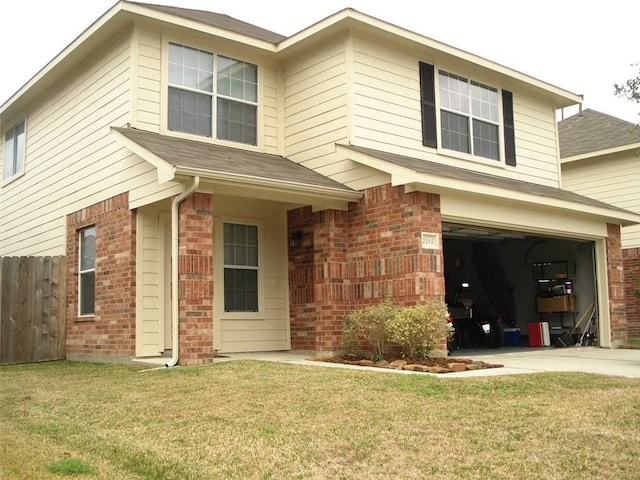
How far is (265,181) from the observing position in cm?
1009

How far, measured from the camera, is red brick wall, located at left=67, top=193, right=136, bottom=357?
11.0 meters

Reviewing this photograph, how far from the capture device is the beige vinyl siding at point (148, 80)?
11.3 m

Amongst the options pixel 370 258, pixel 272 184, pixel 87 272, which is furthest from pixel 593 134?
pixel 87 272

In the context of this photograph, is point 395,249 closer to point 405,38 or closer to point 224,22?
point 405,38

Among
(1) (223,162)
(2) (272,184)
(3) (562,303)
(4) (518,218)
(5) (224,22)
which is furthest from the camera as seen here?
(3) (562,303)

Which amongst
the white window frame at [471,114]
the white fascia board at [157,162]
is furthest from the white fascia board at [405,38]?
the white fascia board at [157,162]

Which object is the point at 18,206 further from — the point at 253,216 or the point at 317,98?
the point at 317,98

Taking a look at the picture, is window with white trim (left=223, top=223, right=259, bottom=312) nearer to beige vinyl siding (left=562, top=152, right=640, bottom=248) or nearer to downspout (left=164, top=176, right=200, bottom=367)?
downspout (left=164, top=176, right=200, bottom=367)

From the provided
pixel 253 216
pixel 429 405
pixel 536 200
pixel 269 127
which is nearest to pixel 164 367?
pixel 253 216

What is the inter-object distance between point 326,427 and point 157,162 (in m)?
5.25

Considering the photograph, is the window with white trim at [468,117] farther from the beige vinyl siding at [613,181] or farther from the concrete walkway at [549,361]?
Answer: the beige vinyl siding at [613,181]

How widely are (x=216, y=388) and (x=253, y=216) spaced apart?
5261 mm

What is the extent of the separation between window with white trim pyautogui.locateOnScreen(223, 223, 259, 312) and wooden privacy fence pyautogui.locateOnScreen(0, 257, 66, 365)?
343 centimetres

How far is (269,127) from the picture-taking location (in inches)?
510
